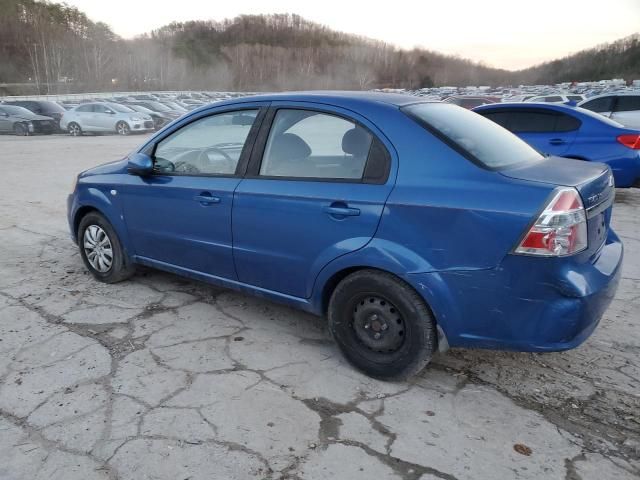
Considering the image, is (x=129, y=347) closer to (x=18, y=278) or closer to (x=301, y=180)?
(x=301, y=180)

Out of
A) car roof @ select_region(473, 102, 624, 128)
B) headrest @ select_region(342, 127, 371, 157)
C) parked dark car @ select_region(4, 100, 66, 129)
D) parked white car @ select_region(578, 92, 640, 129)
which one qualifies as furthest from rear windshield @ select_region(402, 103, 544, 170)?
parked dark car @ select_region(4, 100, 66, 129)

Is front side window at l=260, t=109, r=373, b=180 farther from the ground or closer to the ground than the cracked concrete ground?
farther from the ground

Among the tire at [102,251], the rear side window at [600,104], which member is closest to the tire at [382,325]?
the tire at [102,251]

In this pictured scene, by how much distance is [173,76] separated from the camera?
86.8 metres

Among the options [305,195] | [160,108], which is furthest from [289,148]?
[160,108]

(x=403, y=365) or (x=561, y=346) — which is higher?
(x=561, y=346)

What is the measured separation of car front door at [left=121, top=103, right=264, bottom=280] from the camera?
11.1 ft

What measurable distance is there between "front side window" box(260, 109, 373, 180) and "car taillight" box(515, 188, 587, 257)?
0.94 meters

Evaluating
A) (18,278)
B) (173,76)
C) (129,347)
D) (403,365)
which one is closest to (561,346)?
(403,365)

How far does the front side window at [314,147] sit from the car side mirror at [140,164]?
1.01 m

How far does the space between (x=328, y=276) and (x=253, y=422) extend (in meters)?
0.86

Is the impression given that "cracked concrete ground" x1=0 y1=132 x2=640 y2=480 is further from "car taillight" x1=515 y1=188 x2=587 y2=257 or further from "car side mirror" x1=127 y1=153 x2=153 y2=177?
"car side mirror" x1=127 y1=153 x2=153 y2=177

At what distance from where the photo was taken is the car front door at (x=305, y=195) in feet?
9.10

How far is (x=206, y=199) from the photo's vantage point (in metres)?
3.42
